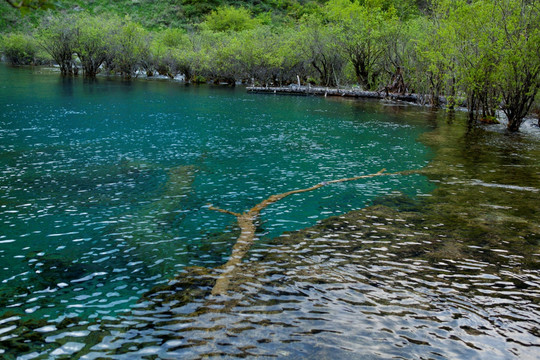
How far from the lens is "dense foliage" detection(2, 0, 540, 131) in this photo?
3216cm

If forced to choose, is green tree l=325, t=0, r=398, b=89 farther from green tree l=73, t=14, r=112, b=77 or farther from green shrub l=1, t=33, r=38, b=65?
green shrub l=1, t=33, r=38, b=65

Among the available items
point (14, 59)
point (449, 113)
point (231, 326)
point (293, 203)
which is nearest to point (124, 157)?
point (293, 203)

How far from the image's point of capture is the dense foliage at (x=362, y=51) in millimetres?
32156

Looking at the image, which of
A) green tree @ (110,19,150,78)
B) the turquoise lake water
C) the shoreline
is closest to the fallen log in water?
the shoreline

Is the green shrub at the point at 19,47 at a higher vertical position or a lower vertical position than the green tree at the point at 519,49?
higher

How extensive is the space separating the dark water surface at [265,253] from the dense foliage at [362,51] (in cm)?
1174

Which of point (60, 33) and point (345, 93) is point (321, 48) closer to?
point (345, 93)

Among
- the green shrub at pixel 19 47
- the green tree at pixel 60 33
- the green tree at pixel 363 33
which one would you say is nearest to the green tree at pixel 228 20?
the green shrub at pixel 19 47

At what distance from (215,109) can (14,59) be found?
105455 mm

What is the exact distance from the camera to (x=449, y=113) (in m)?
48.3

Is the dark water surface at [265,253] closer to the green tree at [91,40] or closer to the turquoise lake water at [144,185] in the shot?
the turquoise lake water at [144,185]

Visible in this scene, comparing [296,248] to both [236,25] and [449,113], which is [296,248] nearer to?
[449,113]

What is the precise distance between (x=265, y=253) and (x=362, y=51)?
196 feet

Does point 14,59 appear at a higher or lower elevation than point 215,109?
higher
